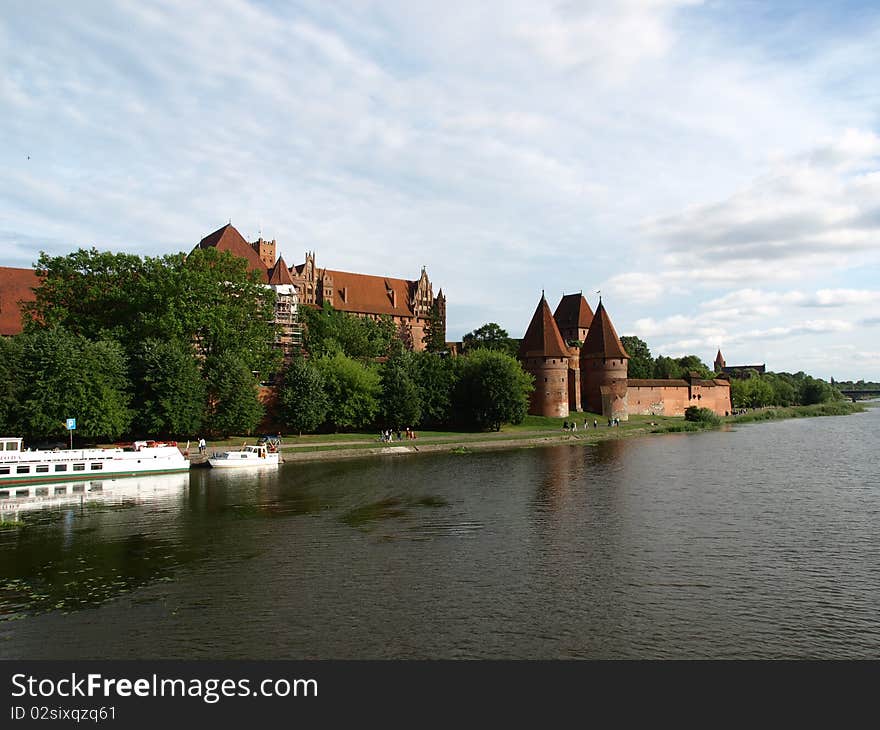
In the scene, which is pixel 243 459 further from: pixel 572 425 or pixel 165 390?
pixel 572 425

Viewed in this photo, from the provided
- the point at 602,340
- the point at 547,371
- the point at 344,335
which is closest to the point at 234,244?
the point at 344,335

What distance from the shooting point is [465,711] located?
9.45 meters

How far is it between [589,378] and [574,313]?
1414cm

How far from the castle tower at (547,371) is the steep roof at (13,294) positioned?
→ 47.2 metres

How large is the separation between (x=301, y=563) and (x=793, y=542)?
13173 mm

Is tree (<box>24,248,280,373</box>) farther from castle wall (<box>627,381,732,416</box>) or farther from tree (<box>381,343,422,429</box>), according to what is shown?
castle wall (<box>627,381,732,416</box>)

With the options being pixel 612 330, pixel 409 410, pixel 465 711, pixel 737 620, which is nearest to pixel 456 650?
pixel 465 711

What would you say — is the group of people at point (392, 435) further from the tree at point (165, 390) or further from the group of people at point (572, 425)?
the group of people at point (572, 425)

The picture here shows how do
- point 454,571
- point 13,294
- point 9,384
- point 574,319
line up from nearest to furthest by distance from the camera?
point 454,571, point 9,384, point 13,294, point 574,319

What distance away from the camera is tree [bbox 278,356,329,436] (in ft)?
160

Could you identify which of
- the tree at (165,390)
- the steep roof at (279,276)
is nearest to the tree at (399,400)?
the tree at (165,390)

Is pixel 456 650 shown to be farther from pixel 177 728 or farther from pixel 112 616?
pixel 112 616

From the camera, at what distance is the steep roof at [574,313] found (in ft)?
288

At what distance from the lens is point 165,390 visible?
139 ft
